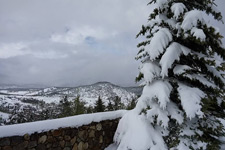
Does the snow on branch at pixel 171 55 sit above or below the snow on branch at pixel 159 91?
above

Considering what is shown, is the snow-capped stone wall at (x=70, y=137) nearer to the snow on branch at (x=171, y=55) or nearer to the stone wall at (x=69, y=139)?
the stone wall at (x=69, y=139)

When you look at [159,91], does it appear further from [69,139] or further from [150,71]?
[69,139]

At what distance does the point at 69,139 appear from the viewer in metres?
4.39

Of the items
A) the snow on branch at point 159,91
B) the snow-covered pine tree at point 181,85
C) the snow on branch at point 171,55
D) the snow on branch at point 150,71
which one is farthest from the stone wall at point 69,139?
the snow on branch at point 171,55

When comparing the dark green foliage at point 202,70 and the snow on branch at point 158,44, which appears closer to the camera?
the dark green foliage at point 202,70

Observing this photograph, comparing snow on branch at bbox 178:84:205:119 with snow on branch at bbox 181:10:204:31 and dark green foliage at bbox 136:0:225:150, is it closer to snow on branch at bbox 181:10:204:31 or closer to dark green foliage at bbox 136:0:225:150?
dark green foliage at bbox 136:0:225:150

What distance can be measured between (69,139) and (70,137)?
0.18 ft

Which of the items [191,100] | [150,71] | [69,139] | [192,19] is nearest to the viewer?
[191,100]

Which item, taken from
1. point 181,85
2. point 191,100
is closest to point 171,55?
point 181,85

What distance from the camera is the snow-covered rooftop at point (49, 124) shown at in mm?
3346

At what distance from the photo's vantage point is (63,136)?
14.0ft

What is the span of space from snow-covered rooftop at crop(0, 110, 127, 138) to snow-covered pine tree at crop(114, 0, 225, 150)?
1202 millimetres

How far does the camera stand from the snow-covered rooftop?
335 cm

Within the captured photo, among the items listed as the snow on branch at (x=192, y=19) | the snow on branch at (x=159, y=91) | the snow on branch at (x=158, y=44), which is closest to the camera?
the snow on branch at (x=159, y=91)
